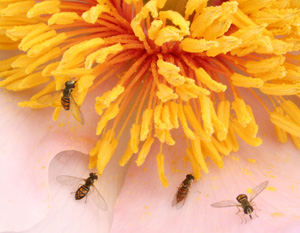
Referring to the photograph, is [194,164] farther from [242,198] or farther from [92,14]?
[92,14]

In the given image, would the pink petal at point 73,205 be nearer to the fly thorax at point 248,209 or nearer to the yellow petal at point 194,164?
the yellow petal at point 194,164

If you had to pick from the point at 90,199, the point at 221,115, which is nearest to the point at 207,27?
the point at 221,115

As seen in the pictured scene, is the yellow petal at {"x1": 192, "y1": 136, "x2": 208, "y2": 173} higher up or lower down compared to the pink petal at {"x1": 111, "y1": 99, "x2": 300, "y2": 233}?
higher up

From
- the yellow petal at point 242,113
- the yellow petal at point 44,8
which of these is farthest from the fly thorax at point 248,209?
the yellow petal at point 44,8

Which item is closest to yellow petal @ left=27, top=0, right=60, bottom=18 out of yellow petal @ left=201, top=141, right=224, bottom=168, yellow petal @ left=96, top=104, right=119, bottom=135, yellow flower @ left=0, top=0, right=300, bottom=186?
yellow flower @ left=0, top=0, right=300, bottom=186

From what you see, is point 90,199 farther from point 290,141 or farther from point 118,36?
point 290,141

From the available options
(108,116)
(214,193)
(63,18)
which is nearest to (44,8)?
(63,18)

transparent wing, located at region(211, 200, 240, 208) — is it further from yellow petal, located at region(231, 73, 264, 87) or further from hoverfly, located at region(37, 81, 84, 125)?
hoverfly, located at region(37, 81, 84, 125)
